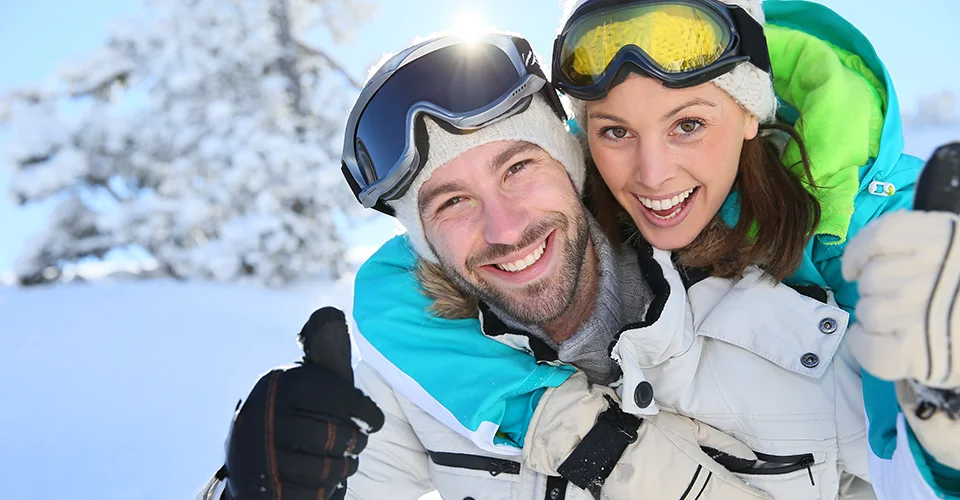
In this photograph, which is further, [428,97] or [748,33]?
[428,97]

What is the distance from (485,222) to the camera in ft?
8.13

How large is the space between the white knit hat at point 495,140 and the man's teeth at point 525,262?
0.31 meters

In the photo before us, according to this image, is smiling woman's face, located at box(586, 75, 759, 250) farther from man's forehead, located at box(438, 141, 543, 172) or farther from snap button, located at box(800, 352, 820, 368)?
snap button, located at box(800, 352, 820, 368)

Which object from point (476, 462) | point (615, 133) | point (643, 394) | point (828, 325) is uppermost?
point (615, 133)

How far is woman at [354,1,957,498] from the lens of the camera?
2066 millimetres

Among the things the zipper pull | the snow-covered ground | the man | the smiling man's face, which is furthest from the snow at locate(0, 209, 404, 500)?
the zipper pull

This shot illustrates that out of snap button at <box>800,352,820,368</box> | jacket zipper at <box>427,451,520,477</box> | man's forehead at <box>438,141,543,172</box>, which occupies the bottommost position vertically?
jacket zipper at <box>427,451,520,477</box>

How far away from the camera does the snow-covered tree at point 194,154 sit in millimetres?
10742

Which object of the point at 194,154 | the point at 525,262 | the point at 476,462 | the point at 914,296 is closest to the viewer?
the point at 914,296

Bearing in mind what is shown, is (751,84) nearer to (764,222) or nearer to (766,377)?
(764,222)

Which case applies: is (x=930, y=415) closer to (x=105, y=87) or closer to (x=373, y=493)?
(x=373, y=493)

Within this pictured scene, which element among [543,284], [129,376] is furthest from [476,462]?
[129,376]

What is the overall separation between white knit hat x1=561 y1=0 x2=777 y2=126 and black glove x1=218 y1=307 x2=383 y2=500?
4.80 feet

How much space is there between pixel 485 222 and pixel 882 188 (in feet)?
4.30
